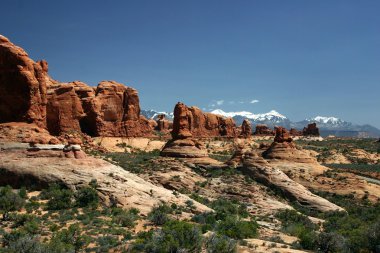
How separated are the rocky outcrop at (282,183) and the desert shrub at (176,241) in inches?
879

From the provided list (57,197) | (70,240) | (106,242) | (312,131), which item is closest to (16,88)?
A: (57,197)

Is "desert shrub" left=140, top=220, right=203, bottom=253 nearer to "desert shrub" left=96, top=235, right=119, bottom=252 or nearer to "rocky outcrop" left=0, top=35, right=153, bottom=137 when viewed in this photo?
"desert shrub" left=96, top=235, right=119, bottom=252

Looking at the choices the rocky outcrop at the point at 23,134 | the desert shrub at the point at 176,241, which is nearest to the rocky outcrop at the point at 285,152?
the rocky outcrop at the point at 23,134

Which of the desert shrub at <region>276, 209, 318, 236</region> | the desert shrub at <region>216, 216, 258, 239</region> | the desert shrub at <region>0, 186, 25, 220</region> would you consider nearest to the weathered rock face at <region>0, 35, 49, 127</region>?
the desert shrub at <region>0, 186, 25, 220</region>

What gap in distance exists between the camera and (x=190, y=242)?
16.4 metres

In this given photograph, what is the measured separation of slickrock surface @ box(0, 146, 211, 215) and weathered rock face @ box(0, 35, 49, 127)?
5.35 meters

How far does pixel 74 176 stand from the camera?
82.9ft

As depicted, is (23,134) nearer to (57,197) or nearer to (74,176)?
(74,176)

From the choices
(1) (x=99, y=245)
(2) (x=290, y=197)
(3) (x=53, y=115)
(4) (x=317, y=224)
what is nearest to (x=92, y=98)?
(3) (x=53, y=115)

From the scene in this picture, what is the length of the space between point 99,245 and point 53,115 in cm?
4272

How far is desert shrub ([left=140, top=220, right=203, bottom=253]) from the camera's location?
15.4 meters

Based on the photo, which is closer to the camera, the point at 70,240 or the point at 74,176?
the point at 70,240

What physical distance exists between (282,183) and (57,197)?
80.6ft

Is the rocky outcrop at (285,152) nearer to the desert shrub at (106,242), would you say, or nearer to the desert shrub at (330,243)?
the desert shrub at (330,243)
